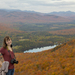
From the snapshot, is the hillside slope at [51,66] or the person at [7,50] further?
the hillside slope at [51,66]

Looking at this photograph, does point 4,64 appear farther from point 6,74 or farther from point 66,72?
point 66,72

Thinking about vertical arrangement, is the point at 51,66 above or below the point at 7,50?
below

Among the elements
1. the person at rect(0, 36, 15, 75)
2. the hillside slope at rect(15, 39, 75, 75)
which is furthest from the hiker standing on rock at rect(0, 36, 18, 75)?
the hillside slope at rect(15, 39, 75, 75)

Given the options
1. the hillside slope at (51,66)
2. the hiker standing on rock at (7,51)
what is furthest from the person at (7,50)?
the hillside slope at (51,66)

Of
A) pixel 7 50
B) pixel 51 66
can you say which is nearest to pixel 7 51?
pixel 7 50

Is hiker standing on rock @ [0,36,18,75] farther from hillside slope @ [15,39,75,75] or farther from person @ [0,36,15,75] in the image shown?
hillside slope @ [15,39,75,75]

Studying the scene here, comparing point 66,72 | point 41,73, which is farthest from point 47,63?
point 66,72

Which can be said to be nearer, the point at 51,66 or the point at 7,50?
the point at 7,50

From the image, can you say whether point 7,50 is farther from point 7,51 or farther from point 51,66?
point 51,66

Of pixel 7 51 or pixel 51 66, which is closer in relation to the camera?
pixel 7 51

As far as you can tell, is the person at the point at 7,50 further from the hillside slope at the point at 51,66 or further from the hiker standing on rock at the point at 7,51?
the hillside slope at the point at 51,66

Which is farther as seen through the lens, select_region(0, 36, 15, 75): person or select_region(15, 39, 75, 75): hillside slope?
select_region(15, 39, 75, 75): hillside slope

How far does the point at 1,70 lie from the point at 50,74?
14.4 ft

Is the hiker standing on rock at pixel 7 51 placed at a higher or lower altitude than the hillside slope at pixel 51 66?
higher
